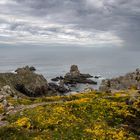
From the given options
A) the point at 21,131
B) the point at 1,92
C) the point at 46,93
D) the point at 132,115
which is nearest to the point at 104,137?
the point at 21,131

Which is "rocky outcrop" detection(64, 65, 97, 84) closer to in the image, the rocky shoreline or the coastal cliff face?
the rocky shoreline

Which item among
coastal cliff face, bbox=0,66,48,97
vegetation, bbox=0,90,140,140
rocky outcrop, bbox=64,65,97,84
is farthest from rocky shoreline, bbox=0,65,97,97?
vegetation, bbox=0,90,140,140

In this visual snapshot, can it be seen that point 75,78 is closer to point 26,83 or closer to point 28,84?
point 26,83

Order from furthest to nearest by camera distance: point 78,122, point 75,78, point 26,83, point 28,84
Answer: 1. point 75,78
2. point 26,83
3. point 28,84
4. point 78,122

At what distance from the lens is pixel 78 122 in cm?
3728

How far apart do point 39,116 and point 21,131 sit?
537 centimetres

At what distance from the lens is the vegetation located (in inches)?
1299

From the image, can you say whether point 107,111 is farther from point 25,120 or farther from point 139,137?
point 25,120

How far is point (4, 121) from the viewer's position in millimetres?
40344

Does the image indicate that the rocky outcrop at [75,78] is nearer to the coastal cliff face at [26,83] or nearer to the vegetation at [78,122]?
the coastal cliff face at [26,83]

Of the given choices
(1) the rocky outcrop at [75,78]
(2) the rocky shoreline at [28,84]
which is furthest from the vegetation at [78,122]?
(1) the rocky outcrop at [75,78]

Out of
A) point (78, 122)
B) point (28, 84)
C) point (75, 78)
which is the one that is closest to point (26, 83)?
point (28, 84)

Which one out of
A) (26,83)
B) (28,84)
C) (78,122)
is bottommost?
(28,84)

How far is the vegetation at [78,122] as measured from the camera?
108 feet
